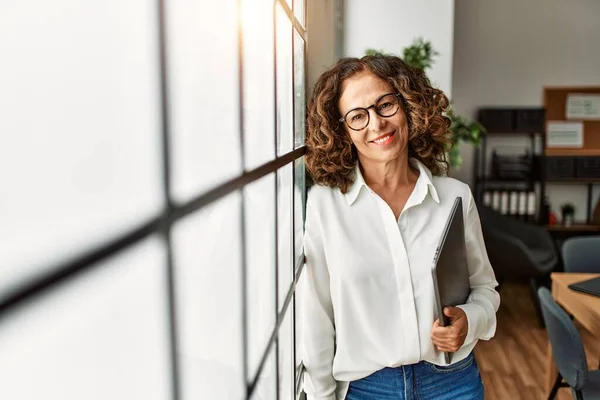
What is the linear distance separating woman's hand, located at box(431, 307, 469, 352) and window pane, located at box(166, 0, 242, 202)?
1.91 ft

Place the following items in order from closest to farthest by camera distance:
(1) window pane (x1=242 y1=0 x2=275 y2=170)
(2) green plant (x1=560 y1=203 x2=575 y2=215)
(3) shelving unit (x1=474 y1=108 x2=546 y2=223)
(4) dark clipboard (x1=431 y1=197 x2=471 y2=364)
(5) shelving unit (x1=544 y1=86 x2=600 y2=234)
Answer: (1) window pane (x1=242 y1=0 x2=275 y2=170) < (4) dark clipboard (x1=431 y1=197 x2=471 y2=364) < (3) shelving unit (x1=474 y1=108 x2=546 y2=223) < (5) shelving unit (x1=544 y1=86 x2=600 y2=234) < (2) green plant (x1=560 y1=203 x2=575 y2=215)

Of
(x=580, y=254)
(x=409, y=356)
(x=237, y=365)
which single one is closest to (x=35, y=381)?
(x=237, y=365)

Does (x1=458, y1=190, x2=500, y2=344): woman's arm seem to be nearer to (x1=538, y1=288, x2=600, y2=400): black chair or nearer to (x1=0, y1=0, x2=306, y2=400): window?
(x1=0, y1=0, x2=306, y2=400): window

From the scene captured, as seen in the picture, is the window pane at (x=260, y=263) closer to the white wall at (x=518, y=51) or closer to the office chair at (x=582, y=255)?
the office chair at (x=582, y=255)

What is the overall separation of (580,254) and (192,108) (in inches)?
123

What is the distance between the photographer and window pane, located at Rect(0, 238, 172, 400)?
30 cm

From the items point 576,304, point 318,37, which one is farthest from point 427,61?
point 576,304

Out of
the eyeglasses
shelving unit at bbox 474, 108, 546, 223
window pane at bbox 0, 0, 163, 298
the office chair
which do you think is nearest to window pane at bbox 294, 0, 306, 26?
the eyeglasses

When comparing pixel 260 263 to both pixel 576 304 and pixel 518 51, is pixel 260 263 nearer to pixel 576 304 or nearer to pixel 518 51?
pixel 576 304

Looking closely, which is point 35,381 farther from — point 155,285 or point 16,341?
point 155,285

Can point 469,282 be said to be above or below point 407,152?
below

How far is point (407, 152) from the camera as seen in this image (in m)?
1.23

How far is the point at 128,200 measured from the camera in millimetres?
430

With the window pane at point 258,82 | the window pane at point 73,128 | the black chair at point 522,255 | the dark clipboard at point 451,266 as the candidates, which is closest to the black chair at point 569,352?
the dark clipboard at point 451,266
